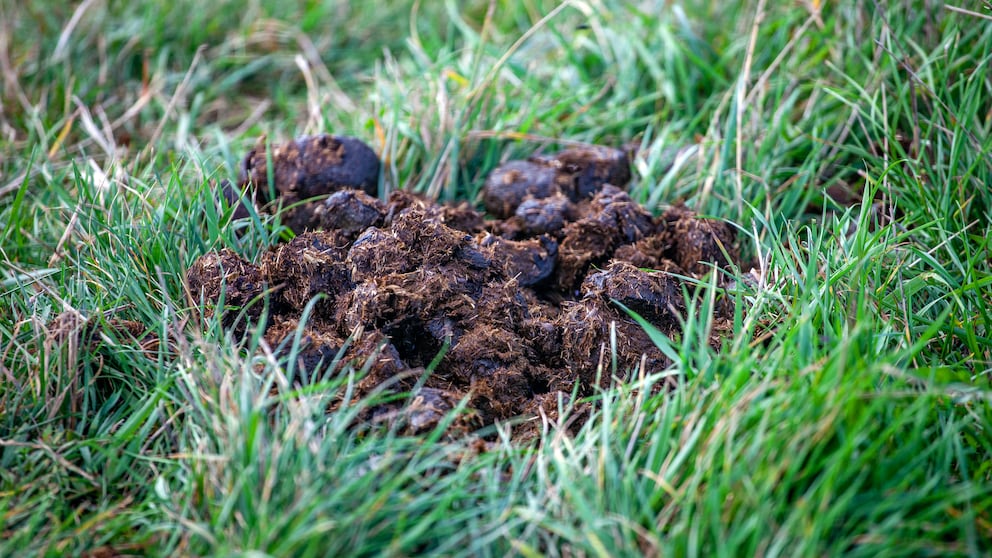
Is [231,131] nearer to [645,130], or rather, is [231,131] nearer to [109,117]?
[109,117]

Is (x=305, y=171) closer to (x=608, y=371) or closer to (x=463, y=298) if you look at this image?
(x=463, y=298)

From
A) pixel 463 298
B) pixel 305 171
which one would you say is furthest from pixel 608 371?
pixel 305 171

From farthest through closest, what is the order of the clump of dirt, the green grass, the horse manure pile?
the clump of dirt, the horse manure pile, the green grass

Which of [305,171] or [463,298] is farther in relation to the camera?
[305,171]

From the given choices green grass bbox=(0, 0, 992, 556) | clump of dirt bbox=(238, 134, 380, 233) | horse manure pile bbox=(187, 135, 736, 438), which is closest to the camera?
green grass bbox=(0, 0, 992, 556)

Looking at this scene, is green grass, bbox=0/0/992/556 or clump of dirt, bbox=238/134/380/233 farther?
clump of dirt, bbox=238/134/380/233

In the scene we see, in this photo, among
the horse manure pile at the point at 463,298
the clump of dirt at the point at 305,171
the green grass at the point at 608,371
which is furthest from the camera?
the clump of dirt at the point at 305,171

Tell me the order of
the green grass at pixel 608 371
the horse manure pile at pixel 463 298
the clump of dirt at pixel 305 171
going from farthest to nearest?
the clump of dirt at pixel 305 171 → the horse manure pile at pixel 463 298 → the green grass at pixel 608 371
